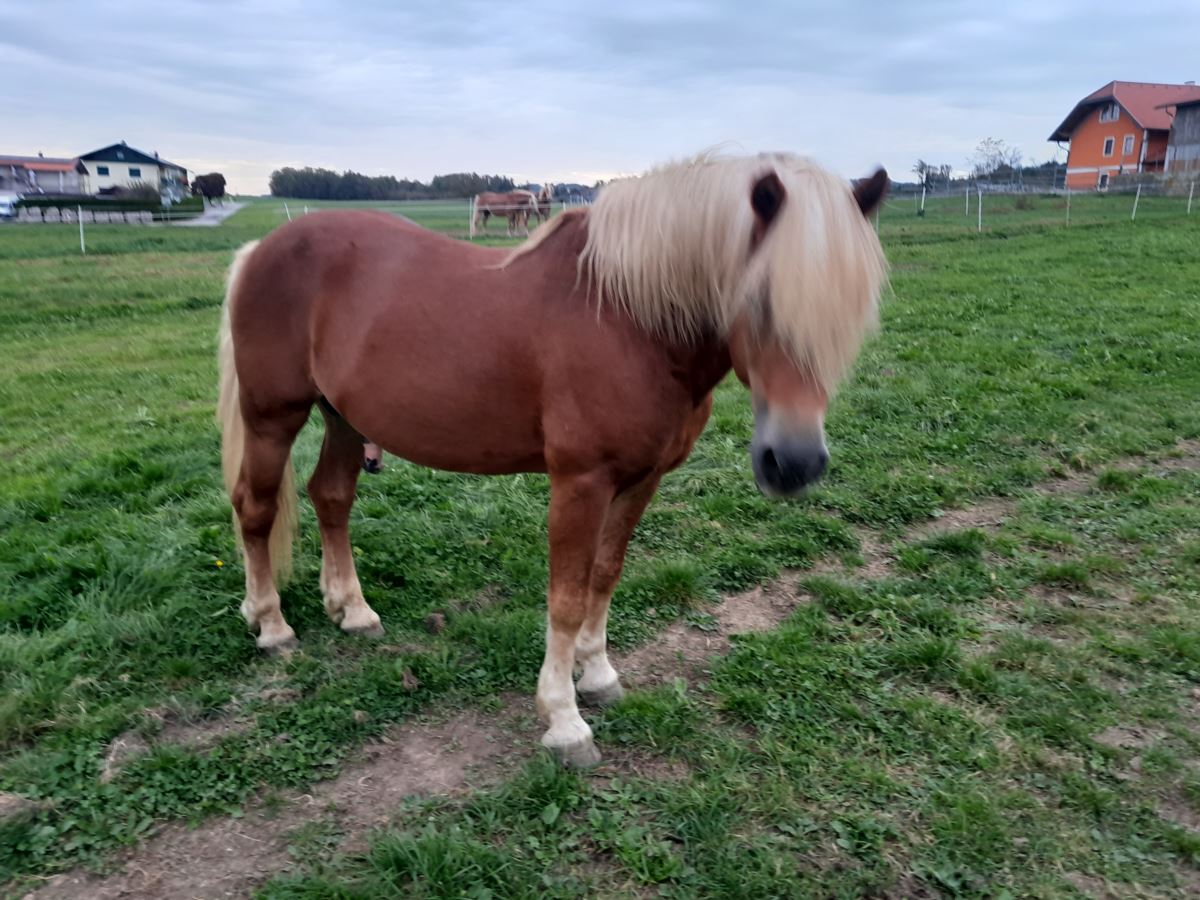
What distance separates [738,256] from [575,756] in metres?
1.75

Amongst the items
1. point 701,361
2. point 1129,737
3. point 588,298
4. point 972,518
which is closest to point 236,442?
point 588,298

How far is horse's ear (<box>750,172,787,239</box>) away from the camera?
2.05m

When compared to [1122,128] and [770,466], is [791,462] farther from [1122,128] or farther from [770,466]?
[1122,128]

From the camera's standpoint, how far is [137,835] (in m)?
2.39

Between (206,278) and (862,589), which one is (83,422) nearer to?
(862,589)

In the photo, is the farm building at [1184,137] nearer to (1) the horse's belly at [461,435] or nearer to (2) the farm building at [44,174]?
(1) the horse's belly at [461,435]

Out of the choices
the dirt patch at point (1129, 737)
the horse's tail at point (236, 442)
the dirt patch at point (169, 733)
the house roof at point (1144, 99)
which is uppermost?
the house roof at point (1144, 99)

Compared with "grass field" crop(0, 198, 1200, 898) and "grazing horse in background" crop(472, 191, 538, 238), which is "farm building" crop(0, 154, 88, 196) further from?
"grass field" crop(0, 198, 1200, 898)

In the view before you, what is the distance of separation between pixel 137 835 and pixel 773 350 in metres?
2.38

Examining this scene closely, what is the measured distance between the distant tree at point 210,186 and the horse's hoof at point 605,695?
43.4m

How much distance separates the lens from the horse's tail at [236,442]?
327 centimetres

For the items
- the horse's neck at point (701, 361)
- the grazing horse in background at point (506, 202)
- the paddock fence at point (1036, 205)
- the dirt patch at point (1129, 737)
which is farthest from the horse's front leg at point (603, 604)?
the paddock fence at point (1036, 205)

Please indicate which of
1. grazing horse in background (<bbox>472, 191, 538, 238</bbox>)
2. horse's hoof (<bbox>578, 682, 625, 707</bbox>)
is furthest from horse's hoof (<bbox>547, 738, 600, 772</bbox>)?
grazing horse in background (<bbox>472, 191, 538, 238</bbox>)

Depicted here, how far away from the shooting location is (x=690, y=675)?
10.7 feet
